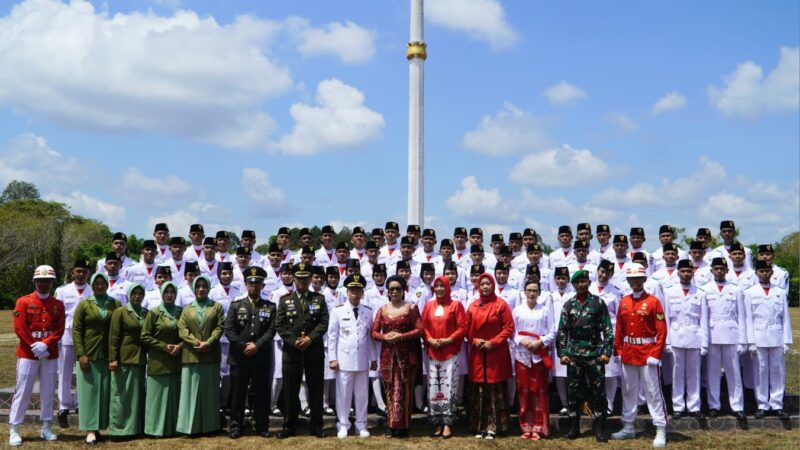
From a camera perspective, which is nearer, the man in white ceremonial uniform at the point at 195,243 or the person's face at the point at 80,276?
the person's face at the point at 80,276

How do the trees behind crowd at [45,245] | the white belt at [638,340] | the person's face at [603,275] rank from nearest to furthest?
the white belt at [638,340]
the person's face at [603,275]
the trees behind crowd at [45,245]

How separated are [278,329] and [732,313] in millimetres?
5622

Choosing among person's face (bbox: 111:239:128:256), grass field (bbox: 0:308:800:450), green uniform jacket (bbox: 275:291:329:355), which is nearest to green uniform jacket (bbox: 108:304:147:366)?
grass field (bbox: 0:308:800:450)

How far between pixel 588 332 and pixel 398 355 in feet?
7.15

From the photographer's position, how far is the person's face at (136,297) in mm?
7453

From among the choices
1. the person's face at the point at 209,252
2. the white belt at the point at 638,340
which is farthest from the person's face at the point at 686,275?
the person's face at the point at 209,252

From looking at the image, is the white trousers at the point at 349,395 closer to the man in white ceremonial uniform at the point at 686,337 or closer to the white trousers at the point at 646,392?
the white trousers at the point at 646,392

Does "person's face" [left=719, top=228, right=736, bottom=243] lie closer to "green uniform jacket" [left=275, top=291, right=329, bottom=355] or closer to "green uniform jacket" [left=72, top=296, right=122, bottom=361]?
"green uniform jacket" [left=275, top=291, right=329, bottom=355]

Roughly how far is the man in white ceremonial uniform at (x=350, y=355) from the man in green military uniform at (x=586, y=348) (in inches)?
90.3

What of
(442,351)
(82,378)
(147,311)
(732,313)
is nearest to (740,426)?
(732,313)

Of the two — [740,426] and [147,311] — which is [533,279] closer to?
[740,426]

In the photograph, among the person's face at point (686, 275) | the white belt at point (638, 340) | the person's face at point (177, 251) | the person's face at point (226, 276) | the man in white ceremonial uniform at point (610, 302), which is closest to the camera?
the white belt at point (638, 340)

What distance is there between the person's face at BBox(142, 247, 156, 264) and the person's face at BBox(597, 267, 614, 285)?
245 inches

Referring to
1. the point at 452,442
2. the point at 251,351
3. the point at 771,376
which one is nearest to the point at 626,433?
the point at 452,442
